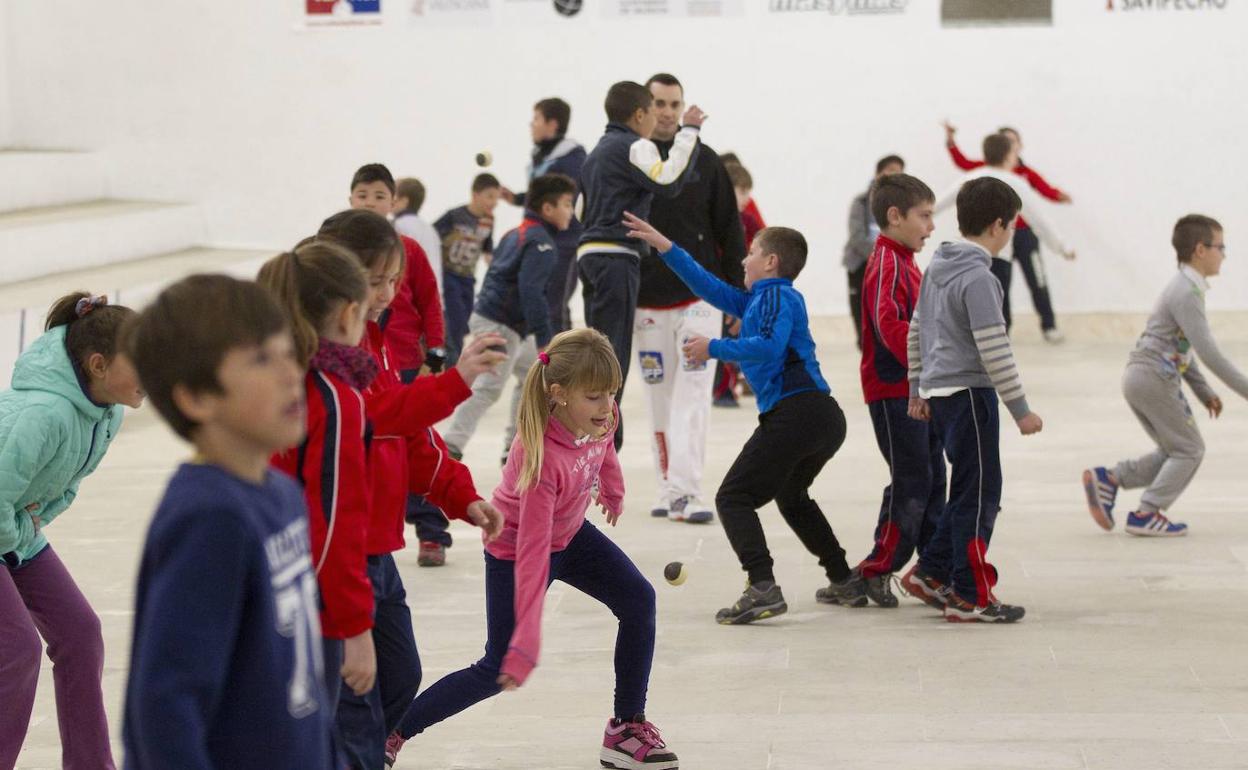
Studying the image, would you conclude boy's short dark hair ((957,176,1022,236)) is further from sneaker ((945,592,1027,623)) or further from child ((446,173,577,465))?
child ((446,173,577,465))

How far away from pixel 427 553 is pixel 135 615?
12.5 ft

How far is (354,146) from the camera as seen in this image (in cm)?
1251

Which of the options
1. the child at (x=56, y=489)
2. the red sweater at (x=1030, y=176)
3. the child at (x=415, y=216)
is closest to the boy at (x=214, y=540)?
the child at (x=56, y=489)

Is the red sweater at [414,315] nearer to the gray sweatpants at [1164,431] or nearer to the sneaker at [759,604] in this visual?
the sneaker at [759,604]

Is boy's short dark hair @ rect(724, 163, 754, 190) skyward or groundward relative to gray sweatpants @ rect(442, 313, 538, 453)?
skyward

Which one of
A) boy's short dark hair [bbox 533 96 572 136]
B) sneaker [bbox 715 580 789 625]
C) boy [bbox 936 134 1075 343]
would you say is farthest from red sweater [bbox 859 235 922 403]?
boy [bbox 936 134 1075 343]

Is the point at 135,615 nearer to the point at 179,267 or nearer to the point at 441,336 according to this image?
the point at 441,336

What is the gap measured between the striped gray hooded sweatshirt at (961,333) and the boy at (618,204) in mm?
1493

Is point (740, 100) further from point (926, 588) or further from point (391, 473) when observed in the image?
point (391, 473)

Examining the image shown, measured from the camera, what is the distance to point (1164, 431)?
598 cm

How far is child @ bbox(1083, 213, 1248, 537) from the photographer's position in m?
5.79

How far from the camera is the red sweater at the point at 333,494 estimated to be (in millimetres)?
2578

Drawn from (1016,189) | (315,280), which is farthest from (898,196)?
(1016,189)

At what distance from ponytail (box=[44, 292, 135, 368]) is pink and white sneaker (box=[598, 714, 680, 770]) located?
1.37 meters
